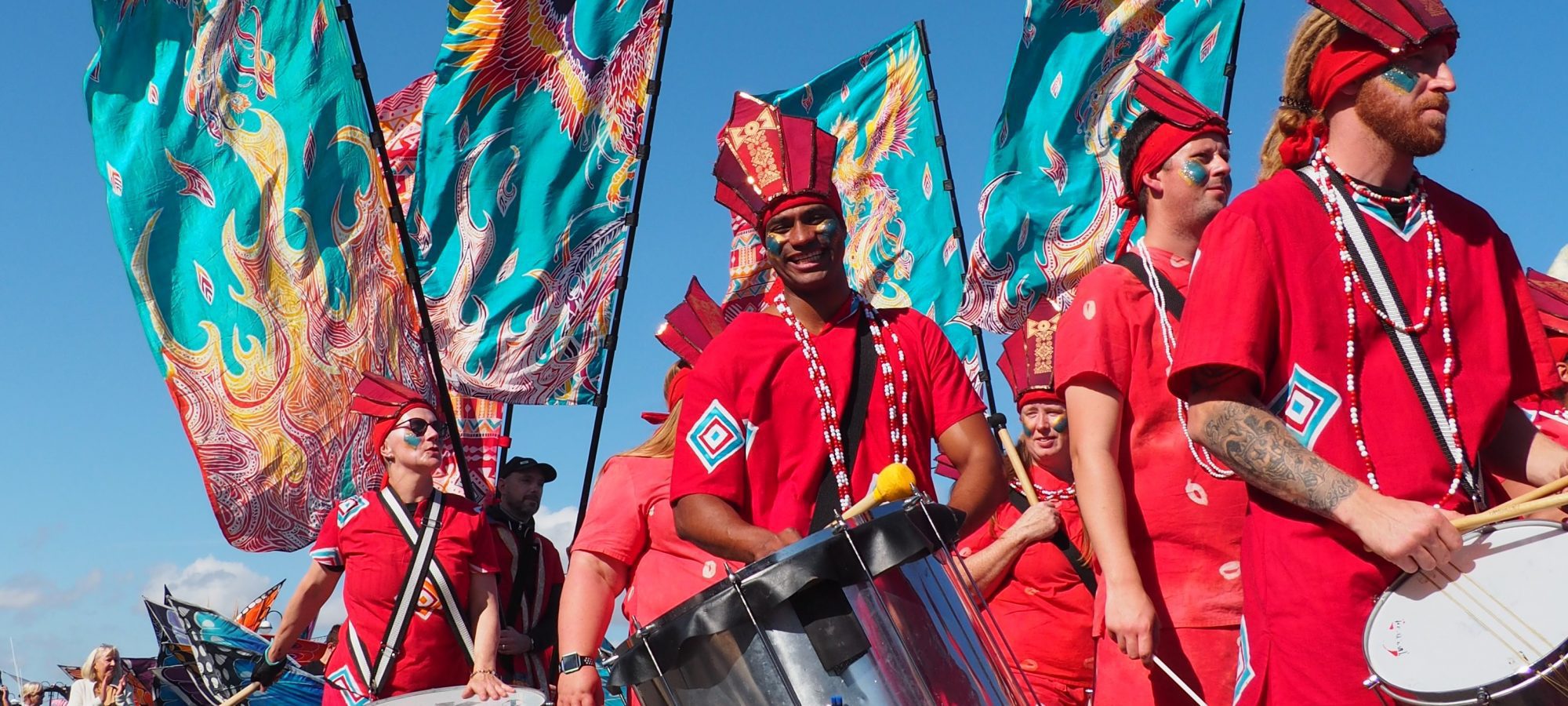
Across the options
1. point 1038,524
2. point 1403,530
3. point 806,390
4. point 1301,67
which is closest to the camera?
point 1403,530

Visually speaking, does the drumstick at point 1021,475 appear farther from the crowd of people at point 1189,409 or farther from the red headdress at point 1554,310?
the red headdress at point 1554,310

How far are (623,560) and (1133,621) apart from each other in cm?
198

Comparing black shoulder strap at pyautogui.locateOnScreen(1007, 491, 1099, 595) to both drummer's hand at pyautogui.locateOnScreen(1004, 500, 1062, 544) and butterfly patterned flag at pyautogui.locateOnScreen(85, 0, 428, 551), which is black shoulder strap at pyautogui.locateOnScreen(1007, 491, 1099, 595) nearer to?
drummer's hand at pyautogui.locateOnScreen(1004, 500, 1062, 544)

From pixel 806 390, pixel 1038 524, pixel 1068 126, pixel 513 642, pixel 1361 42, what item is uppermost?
pixel 1068 126

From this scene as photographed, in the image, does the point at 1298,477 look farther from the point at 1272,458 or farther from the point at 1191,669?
the point at 1191,669

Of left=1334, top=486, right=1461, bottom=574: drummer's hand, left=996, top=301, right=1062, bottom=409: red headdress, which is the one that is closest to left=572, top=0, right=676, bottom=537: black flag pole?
left=996, top=301, right=1062, bottom=409: red headdress

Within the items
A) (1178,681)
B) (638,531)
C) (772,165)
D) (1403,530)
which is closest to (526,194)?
(638,531)

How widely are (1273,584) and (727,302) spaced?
599 cm

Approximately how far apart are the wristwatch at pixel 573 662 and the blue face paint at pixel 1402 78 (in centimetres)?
279

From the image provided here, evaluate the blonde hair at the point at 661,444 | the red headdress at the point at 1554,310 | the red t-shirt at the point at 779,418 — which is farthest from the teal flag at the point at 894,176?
the red t-shirt at the point at 779,418

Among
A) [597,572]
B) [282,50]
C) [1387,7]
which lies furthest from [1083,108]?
[1387,7]

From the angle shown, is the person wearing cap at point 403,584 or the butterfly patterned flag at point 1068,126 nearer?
the person wearing cap at point 403,584

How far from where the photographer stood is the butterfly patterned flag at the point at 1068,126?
1021 centimetres

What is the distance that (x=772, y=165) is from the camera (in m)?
4.22
